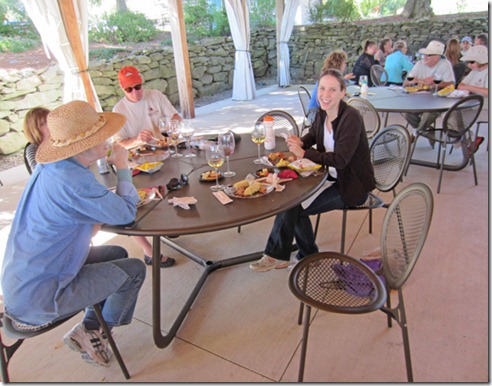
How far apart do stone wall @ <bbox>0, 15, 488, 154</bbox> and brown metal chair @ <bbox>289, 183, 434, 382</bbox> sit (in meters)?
5.06

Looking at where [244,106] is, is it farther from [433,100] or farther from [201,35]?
[433,100]

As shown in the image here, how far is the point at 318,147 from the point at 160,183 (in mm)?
1061

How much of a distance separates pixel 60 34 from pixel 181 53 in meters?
2.42

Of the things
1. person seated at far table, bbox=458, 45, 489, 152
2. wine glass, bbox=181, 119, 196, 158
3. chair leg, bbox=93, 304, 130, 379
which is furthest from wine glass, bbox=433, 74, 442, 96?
chair leg, bbox=93, 304, 130, 379

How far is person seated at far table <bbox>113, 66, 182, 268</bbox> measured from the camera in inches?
101

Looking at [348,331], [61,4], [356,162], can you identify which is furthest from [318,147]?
[61,4]

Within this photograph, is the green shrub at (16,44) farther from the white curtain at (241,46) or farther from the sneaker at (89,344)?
the sneaker at (89,344)

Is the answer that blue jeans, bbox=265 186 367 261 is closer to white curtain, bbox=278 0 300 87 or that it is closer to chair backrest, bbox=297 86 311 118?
chair backrest, bbox=297 86 311 118

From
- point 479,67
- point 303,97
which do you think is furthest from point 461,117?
point 303,97

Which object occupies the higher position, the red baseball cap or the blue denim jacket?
the red baseball cap

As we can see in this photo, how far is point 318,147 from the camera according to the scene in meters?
2.33

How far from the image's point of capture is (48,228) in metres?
1.42

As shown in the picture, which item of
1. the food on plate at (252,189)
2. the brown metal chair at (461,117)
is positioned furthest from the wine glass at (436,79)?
the food on plate at (252,189)

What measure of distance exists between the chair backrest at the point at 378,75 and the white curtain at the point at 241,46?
2.97 m
